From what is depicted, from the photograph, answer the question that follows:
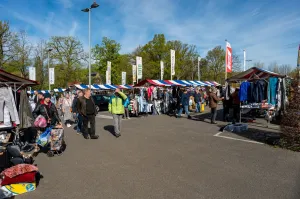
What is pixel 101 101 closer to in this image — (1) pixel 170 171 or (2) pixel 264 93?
(2) pixel 264 93

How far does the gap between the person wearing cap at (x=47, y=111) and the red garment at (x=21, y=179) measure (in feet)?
9.36

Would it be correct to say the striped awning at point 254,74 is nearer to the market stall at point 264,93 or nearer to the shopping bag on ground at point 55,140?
the market stall at point 264,93

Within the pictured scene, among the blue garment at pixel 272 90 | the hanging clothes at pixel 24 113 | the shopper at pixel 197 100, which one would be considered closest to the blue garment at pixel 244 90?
the blue garment at pixel 272 90

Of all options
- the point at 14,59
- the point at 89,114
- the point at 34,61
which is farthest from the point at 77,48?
the point at 89,114

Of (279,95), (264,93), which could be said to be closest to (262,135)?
(279,95)

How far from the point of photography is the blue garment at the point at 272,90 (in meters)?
8.59

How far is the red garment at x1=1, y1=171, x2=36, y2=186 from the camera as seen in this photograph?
11.8ft

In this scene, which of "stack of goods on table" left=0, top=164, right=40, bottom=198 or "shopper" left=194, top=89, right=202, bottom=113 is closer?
"stack of goods on table" left=0, top=164, right=40, bottom=198

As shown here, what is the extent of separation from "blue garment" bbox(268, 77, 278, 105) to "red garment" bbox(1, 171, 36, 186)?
908cm

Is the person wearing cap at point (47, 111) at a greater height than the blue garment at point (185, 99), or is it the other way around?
the blue garment at point (185, 99)

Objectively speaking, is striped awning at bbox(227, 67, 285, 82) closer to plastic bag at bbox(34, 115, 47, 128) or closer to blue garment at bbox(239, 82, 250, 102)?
blue garment at bbox(239, 82, 250, 102)

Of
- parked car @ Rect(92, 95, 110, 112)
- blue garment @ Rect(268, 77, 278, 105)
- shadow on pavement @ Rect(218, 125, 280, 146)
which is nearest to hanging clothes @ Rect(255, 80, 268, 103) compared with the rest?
blue garment @ Rect(268, 77, 278, 105)

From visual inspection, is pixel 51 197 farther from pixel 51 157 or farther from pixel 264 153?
pixel 264 153

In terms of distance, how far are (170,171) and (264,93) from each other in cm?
694
